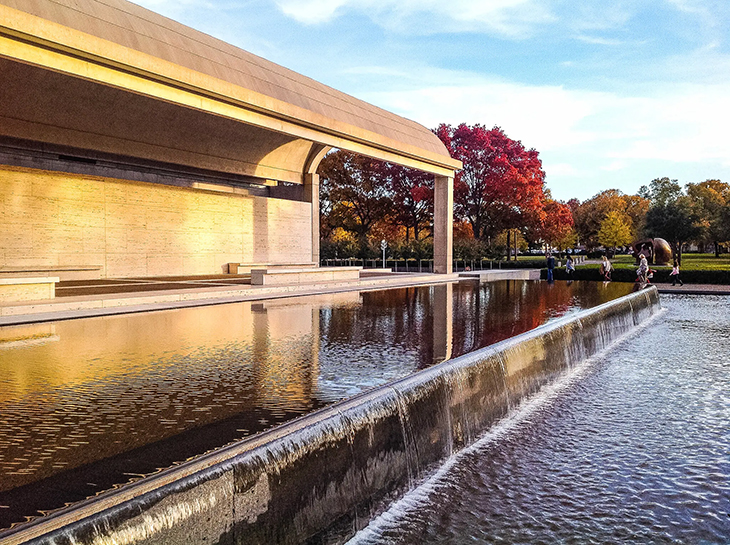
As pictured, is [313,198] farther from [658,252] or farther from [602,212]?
[602,212]

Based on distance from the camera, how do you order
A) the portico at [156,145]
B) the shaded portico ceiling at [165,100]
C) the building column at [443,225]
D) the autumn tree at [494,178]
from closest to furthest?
the shaded portico ceiling at [165,100] → the portico at [156,145] → the building column at [443,225] → the autumn tree at [494,178]

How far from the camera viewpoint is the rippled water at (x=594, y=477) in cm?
421

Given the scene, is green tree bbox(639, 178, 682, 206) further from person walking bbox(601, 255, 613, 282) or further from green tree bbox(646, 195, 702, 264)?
person walking bbox(601, 255, 613, 282)

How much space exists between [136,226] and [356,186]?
24245 mm

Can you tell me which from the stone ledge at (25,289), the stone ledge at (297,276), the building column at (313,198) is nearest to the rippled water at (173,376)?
the stone ledge at (25,289)

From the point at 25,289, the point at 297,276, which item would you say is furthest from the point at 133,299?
the point at 297,276

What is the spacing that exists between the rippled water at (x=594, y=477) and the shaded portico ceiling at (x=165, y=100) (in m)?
11.2

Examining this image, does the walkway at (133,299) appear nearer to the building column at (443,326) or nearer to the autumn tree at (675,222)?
the building column at (443,326)

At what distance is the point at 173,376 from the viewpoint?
660 centimetres

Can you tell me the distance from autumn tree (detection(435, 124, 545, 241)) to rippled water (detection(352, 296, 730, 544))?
3286cm

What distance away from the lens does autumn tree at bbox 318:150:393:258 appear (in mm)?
44844

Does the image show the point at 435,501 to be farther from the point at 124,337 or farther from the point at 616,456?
the point at 124,337

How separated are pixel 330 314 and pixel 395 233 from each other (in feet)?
127

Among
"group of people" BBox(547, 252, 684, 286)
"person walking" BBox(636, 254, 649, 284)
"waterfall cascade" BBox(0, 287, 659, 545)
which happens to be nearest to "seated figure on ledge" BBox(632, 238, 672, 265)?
"group of people" BBox(547, 252, 684, 286)
